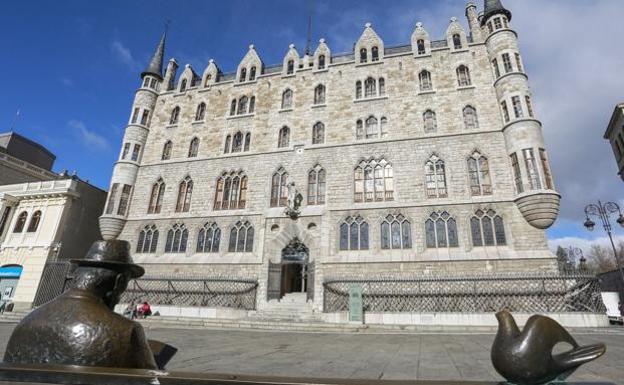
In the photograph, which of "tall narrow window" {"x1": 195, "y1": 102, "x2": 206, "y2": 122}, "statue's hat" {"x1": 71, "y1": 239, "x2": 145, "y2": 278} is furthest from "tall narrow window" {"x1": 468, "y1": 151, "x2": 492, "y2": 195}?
"tall narrow window" {"x1": 195, "y1": 102, "x2": 206, "y2": 122}

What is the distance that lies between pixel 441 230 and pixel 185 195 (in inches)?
673

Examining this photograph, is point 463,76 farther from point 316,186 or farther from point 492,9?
point 316,186

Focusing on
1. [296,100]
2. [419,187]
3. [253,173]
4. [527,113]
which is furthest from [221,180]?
[527,113]

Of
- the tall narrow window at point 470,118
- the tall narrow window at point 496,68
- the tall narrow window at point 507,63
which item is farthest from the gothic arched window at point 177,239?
the tall narrow window at point 507,63

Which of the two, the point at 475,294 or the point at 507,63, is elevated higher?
the point at 507,63

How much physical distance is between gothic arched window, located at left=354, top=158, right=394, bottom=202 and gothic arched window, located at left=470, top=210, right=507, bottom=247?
4.59 m

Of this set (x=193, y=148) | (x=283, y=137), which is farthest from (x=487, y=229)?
(x=193, y=148)

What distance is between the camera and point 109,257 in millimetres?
2154

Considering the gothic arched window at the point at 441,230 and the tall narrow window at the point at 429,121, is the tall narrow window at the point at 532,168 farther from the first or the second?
the tall narrow window at the point at 429,121

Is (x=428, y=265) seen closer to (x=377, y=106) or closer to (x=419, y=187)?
(x=419, y=187)

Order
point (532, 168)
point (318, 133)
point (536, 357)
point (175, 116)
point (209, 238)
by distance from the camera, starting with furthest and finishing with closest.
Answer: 1. point (175, 116)
2. point (318, 133)
3. point (209, 238)
4. point (532, 168)
5. point (536, 357)

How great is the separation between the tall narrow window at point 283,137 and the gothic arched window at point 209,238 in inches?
281

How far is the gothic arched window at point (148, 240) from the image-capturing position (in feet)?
69.8

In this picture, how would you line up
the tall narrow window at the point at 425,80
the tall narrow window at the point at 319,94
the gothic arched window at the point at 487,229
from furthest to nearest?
the tall narrow window at the point at 319,94 < the tall narrow window at the point at 425,80 < the gothic arched window at the point at 487,229
